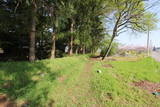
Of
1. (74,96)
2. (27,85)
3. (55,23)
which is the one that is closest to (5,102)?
(27,85)

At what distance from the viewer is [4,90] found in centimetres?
313

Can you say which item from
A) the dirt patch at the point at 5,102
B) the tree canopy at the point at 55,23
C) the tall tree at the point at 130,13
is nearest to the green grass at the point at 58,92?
the dirt patch at the point at 5,102

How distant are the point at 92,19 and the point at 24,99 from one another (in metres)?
14.2

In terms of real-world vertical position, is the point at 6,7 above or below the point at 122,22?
below

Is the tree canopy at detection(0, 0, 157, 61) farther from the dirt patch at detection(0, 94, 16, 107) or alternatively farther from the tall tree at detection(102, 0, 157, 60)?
the dirt patch at detection(0, 94, 16, 107)

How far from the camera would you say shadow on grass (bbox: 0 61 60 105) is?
316 centimetres

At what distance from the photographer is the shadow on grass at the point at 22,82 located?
3.16 meters

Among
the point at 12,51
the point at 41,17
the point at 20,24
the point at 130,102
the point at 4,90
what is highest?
the point at 41,17

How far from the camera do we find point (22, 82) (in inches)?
146

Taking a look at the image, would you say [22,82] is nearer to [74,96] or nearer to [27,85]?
[27,85]

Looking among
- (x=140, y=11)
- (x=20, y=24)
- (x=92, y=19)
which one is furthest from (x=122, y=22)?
(x=20, y=24)

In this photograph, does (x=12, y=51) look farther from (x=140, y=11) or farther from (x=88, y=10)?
(x=140, y=11)

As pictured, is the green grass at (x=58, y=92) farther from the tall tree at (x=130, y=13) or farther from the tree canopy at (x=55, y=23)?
the tall tree at (x=130, y=13)

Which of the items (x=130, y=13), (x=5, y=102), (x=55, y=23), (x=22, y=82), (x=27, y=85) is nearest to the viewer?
(x=5, y=102)
